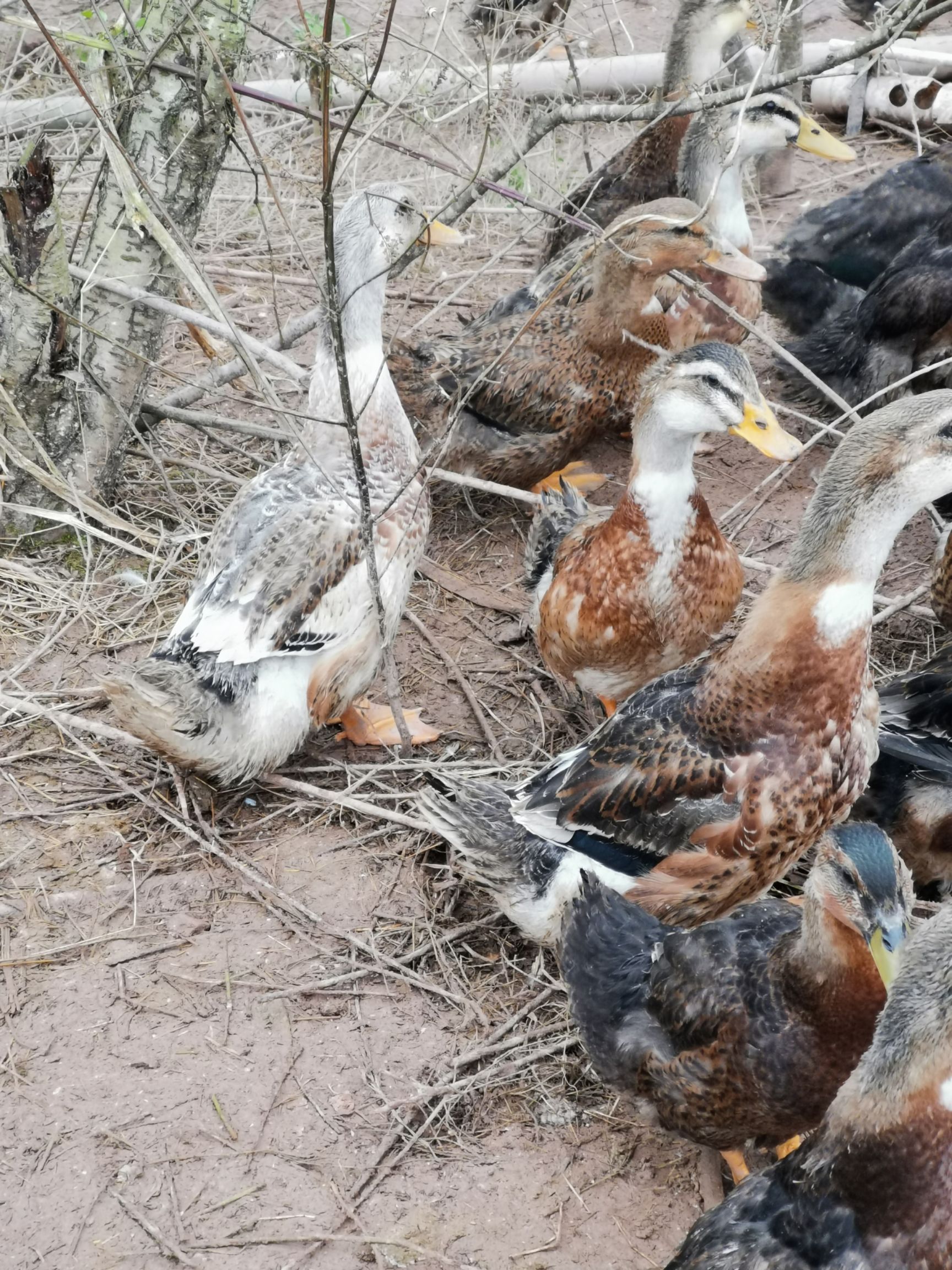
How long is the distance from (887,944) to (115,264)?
11.8ft

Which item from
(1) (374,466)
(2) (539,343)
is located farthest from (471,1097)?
(2) (539,343)

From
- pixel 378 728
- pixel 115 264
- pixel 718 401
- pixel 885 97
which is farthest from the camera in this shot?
pixel 885 97

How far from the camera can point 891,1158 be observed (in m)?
2.04

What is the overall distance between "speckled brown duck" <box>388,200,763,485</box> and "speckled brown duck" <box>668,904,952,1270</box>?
323 cm

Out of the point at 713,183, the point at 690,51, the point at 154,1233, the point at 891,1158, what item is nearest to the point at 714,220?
the point at 713,183

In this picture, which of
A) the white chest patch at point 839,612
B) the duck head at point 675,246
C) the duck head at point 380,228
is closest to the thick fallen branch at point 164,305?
the duck head at point 380,228

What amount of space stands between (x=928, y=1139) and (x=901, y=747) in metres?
1.69

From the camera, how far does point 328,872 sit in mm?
3646

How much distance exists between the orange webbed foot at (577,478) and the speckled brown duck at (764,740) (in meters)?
2.05

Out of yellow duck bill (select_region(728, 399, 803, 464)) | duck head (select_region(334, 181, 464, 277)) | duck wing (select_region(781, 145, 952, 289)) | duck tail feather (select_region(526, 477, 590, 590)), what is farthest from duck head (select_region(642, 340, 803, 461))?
duck wing (select_region(781, 145, 952, 289))

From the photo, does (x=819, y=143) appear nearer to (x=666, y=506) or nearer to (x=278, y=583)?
(x=666, y=506)

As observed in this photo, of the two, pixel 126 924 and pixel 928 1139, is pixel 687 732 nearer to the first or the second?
pixel 928 1139

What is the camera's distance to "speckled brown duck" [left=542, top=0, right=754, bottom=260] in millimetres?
5656

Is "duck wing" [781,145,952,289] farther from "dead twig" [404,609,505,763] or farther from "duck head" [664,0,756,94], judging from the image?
"dead twig" [404,609,505,763]
